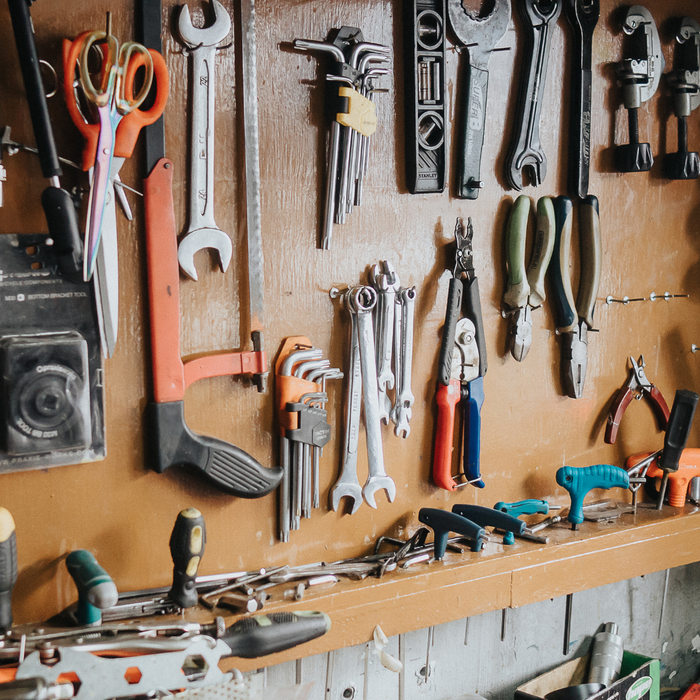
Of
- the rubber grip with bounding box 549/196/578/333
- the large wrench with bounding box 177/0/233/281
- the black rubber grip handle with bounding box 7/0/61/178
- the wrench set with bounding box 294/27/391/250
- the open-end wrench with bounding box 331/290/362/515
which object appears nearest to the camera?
the black rubber grip handle with bounding box 7/0/61/178

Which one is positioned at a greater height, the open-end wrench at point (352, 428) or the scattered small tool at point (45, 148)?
the scattered small tool at point (45, 148)

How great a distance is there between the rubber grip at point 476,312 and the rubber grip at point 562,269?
0.23 m

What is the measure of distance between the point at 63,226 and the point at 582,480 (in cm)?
126

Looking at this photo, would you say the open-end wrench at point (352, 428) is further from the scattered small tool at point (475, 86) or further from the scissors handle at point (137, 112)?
the scissors handle at point (137, 112)

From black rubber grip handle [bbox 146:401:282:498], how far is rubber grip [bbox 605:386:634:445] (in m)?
0.97

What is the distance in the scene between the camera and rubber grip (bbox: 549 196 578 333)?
1696 mm

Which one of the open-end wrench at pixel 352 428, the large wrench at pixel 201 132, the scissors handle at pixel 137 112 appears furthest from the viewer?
the open-end wrench at pixel 352 428

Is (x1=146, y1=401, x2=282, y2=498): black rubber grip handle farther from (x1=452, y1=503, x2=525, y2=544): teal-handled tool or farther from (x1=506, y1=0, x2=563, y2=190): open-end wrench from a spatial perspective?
(x1=506, y1=0, x2=563, y2=190): open-end wrench

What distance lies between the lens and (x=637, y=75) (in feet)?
5.76

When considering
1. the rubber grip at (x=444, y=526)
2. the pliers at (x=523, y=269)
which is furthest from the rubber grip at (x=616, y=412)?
the rubber grip at (x=444, y=526)

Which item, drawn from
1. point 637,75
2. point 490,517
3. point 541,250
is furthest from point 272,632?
point 637,75

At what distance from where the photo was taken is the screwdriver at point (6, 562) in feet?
3.57

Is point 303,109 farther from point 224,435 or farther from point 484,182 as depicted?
point 224,435

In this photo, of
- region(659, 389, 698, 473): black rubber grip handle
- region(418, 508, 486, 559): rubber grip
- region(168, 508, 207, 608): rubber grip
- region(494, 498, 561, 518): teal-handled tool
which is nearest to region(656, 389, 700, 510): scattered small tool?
region(659, 389, 698, 473): black rubber grip handle
